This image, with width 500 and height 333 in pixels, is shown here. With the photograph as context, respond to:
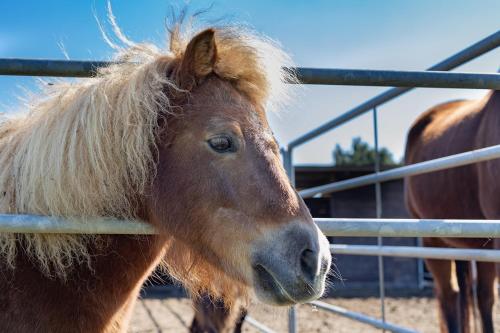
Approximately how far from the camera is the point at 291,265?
1.83 metres

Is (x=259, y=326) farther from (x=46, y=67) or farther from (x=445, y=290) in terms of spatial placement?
(x=46, y=67)

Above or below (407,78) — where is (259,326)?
below

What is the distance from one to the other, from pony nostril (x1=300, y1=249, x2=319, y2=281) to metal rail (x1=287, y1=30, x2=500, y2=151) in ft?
4.37

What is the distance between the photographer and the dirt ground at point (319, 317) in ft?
25.9

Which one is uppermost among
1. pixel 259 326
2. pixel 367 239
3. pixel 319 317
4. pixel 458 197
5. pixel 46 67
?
pixel 46 67

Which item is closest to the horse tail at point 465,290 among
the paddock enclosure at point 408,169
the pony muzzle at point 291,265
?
the paddock enclosure at point 408,169

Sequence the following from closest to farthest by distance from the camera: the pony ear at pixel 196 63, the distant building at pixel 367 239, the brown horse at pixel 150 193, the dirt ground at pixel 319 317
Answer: the brown horse at pixel 150 193 → the pony ear at pixel 196 63 → the dirt ground at pixel 319 317 → the distant building at pixel 367 239

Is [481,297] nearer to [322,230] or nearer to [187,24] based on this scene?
[322,230]

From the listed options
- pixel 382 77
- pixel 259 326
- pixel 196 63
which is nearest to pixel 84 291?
pixel 196 63

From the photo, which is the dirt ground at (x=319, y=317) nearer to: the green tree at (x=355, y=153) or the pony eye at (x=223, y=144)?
the pony eye at (x=223, y=144)

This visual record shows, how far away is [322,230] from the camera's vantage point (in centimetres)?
200

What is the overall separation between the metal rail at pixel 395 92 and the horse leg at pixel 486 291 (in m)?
2.11

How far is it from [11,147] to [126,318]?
3.01ft

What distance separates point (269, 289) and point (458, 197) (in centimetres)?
339
